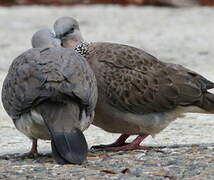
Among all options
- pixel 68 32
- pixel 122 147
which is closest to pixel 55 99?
pixel 122 147

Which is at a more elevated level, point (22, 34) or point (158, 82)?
point (158, 82)

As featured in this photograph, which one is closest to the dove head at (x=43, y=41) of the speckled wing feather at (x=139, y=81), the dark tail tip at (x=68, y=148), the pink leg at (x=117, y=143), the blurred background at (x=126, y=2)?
the speckled wing feather at (x=139, y=81)

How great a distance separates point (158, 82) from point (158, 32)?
24.0 ft

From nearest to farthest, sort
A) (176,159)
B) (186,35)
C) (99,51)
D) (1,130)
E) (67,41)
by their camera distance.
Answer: (176,159) < (99,51) < (67,41) < (1,130) < (186,35)

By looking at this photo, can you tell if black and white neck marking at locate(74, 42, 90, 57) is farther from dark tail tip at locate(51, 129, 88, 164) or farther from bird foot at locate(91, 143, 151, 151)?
dark tail tip at locate(51, 129, 88, 164)

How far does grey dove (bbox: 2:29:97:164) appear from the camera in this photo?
646 cm

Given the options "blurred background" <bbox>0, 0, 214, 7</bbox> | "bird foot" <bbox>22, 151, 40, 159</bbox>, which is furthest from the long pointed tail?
"blurred background" <bbox>0, 0, 214, 7</bbox>

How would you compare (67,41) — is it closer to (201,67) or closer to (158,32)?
(201,67)

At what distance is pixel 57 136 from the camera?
6.46 meters

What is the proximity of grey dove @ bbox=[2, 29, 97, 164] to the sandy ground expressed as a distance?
5.65 feet

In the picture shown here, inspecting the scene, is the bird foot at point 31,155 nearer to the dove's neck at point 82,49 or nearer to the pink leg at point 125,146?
the pink leg at point 125,146

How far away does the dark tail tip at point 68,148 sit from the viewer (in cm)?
636

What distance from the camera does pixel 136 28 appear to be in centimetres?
1559

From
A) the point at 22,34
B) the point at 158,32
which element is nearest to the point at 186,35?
the point at 158,32
